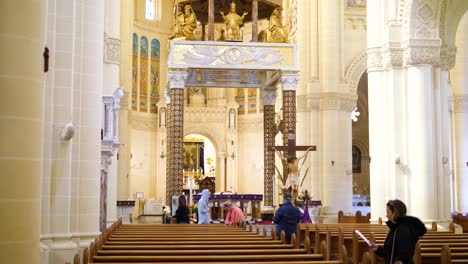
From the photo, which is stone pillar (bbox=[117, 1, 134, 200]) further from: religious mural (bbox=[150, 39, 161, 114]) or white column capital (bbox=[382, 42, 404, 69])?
white column capital (bbox=[382, 42, 404, 69])

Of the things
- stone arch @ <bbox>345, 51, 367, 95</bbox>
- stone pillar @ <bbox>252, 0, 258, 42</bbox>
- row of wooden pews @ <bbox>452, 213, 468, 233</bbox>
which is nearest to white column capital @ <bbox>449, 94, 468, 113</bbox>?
stone arch @ <bbox>345, 51, 367, 95</bbox>

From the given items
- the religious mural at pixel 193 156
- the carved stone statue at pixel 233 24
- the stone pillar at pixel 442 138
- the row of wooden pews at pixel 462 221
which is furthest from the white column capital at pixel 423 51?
the religious mural at pixel 193 156

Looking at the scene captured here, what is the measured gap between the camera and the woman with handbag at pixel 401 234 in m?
7.18

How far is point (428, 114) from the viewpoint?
1850 centimetres

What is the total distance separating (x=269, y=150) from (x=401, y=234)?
20.0m

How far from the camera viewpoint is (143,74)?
124 feet

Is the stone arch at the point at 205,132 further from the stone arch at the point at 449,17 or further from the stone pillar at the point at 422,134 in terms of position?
the stone pillar at the point at 422,134

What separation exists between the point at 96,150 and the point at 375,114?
999cm

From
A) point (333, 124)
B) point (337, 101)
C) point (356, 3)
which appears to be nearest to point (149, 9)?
point (356, 3)

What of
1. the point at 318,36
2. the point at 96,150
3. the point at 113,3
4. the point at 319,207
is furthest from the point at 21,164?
the point at 318,36

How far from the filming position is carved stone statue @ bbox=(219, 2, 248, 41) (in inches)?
1041

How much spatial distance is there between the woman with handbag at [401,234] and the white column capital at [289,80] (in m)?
18.0

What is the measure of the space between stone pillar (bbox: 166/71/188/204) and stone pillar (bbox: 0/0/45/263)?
62.0ft

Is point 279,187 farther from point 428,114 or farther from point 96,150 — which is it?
point 96,150
